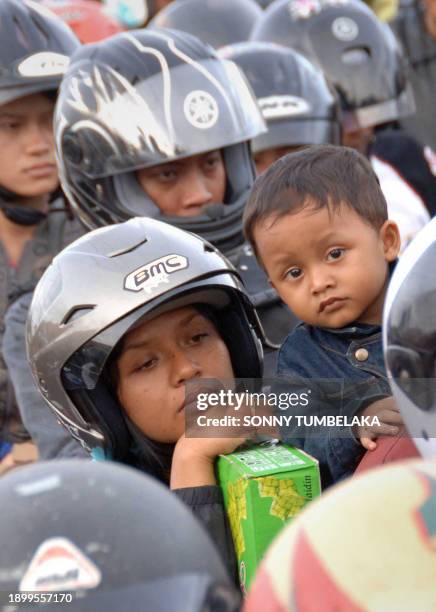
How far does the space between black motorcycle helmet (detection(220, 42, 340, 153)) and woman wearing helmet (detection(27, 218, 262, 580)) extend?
2497mm

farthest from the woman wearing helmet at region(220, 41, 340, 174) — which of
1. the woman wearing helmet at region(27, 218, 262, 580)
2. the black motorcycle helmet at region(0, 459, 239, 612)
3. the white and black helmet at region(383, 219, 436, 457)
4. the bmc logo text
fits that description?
the black motorcycle helmet at region(0, 459, 239, 612)

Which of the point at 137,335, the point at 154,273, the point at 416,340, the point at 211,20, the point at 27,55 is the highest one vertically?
the point at 416,340

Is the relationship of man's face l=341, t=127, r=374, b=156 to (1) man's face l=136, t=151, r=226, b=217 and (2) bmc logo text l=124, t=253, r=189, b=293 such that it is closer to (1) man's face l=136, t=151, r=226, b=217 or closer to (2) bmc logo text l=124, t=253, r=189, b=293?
(1) man's face l=136, t=151, r=226, b=217

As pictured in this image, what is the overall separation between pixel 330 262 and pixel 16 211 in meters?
2.77

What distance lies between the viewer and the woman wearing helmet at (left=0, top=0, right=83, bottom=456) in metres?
5.43

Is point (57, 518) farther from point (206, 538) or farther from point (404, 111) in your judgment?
point (404, 111)

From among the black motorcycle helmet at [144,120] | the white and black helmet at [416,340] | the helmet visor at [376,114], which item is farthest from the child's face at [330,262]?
the helmet visor at [376,114]

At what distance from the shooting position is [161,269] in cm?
326

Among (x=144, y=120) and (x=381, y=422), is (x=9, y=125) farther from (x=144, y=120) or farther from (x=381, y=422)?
(x=381, y=422)

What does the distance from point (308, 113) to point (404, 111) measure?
1.55 metres

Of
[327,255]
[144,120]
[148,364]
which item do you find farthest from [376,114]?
[327,255]

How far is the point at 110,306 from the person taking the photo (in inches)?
128

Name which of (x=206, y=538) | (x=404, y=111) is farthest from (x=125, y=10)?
(x=206, y=538)

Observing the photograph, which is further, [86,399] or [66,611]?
[86,399]
